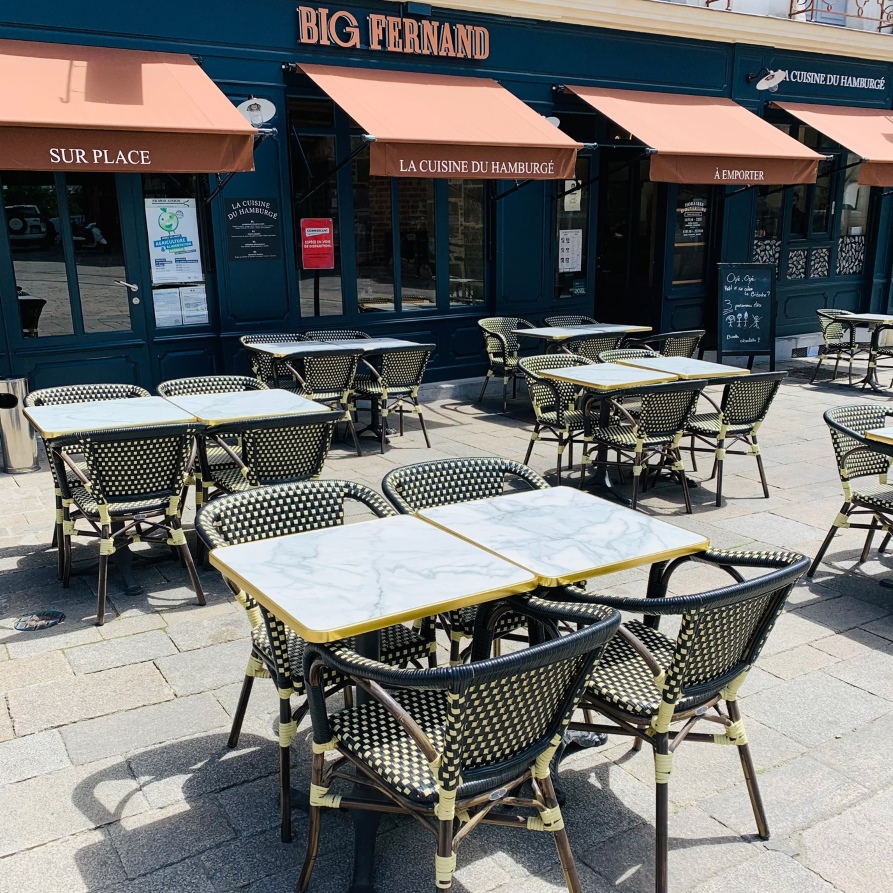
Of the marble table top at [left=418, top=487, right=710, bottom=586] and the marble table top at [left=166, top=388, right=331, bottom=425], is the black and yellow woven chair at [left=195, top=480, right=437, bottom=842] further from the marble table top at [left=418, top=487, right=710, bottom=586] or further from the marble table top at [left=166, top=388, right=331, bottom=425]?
the marble table top at [left=166, top=388, right=331, bottom=425]

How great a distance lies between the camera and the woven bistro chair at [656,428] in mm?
6211

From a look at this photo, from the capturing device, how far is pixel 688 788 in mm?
3215

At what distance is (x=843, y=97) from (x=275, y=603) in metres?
13.9

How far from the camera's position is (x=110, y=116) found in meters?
6.70

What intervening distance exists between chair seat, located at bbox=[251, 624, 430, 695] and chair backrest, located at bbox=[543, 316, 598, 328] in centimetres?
733

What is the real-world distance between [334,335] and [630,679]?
6.47 metres

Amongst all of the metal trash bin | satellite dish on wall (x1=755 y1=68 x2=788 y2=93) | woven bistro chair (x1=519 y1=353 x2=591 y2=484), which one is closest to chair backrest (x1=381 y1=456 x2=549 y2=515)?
woven bistro chair (x1=519 y1=353 x2=591 y2=484)

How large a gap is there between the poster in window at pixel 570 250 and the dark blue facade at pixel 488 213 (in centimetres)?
15

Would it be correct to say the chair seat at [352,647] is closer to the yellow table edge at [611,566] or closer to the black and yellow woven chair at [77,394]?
the yellow table edge at [611,566]

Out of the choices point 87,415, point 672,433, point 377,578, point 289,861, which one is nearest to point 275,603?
point 377,578

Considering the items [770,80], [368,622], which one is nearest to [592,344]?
[770,80]

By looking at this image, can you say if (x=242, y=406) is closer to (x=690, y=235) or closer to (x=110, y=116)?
(x=110, y=116)

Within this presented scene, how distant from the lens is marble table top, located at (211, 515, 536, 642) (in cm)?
253

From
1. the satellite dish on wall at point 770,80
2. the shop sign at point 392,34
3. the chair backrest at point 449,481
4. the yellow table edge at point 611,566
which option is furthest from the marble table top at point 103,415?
the satellite dish on wall at point 770,80
